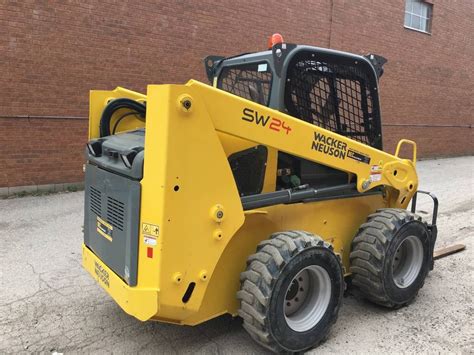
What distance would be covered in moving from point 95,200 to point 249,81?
5.31 feet

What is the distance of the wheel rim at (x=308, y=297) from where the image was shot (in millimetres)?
3277

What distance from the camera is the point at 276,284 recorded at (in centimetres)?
295

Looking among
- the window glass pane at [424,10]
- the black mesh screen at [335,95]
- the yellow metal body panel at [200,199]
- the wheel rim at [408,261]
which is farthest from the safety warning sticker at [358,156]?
the window glass pane at [424,10]

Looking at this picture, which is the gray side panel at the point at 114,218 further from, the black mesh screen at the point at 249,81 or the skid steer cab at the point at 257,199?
the black mesh screen at the point at 249,81

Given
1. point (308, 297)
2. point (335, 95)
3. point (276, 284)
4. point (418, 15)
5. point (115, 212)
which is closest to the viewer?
point (276, 284)

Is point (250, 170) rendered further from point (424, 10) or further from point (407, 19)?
point (424, 10)

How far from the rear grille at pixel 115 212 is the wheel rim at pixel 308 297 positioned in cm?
131

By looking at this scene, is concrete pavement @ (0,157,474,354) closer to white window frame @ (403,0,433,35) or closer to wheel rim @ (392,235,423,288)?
wheel rim @ (392,235,423,288)

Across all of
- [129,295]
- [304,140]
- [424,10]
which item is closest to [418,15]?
[424,10]

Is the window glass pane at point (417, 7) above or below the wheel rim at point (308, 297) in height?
above

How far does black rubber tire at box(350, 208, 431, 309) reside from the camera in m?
3.68

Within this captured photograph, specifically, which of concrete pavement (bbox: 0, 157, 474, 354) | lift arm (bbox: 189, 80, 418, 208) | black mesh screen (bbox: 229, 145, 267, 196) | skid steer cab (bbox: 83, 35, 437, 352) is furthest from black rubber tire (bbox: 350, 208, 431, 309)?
black mesh screen (bbox: 229, 145, 267, 196)

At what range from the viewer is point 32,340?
3.35m

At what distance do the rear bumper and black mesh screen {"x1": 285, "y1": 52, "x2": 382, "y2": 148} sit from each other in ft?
5.62
